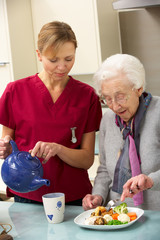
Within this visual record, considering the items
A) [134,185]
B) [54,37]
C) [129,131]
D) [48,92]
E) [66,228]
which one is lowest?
[66,228]

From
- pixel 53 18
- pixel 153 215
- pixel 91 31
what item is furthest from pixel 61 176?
pixel 53 18

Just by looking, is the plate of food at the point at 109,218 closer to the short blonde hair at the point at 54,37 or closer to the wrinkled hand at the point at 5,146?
the wrinkled hand at the point at 5,146

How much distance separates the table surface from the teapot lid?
20 cm

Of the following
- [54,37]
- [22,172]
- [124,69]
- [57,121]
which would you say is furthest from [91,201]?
[54,37]

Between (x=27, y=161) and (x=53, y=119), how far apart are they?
13.6 inches

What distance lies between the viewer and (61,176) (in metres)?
1.81

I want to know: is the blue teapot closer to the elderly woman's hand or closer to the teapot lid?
the teapot lid

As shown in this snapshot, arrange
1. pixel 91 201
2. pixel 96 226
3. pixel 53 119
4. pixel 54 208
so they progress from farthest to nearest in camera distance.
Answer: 1. pixel 53 119
2. pixel 91 201
3. pixel 54 208
4. pixel 96 226

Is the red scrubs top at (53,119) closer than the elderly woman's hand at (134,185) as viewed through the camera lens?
No

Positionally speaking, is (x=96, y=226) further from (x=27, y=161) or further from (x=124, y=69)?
(x=124, y=69)

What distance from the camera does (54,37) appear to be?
1664 millimetres

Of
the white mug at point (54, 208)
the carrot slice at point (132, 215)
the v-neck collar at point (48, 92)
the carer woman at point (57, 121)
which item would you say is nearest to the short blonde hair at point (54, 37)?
the carer woman at point (57, 121)

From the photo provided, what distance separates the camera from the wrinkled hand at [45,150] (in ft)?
5.09

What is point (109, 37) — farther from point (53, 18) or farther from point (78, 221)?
point (78, 221)
